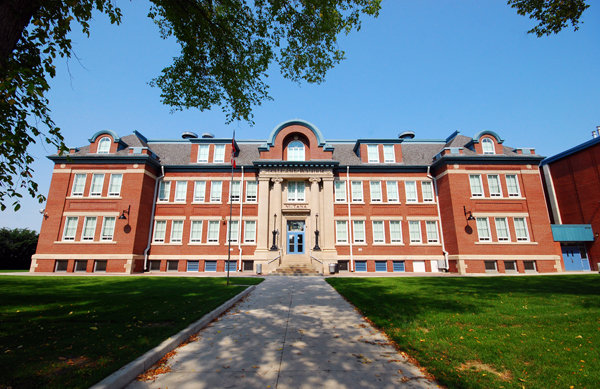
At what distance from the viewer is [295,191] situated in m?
25.2

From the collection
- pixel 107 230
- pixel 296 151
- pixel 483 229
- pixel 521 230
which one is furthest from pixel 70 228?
pixel 521 230

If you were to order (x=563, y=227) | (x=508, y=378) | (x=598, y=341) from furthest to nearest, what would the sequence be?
(x=563, y=227), (x=598, y=341), (x=508, y=378)

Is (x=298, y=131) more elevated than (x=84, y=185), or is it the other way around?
(x=298, y=131)

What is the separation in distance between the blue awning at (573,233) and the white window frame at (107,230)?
120 ft

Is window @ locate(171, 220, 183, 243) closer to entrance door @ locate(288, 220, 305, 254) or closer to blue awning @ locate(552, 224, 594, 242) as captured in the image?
entrance door @ locate(288, 220, 305, 254)

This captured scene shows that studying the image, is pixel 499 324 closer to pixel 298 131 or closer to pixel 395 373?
pixel 395 373

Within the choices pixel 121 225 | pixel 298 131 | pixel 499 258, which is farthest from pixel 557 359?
pixel 121 225

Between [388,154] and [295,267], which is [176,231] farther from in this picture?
[388,154]

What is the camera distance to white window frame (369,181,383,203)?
2539 centimetres

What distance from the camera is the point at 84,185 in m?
23.6

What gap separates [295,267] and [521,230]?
1922 cm

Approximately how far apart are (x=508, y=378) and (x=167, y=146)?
30544mm

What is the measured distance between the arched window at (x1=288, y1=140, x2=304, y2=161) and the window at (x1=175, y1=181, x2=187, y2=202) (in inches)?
397

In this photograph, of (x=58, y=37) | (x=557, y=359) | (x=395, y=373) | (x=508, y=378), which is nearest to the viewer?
(x=508, y=378)
